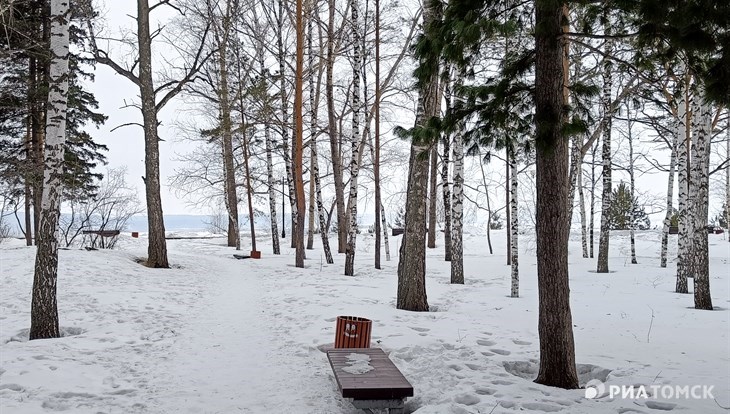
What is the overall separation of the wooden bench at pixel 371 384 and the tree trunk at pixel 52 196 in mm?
4091

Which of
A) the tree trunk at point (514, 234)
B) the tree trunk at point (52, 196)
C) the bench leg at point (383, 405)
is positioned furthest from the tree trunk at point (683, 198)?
the tree trunk at point (52, 196)

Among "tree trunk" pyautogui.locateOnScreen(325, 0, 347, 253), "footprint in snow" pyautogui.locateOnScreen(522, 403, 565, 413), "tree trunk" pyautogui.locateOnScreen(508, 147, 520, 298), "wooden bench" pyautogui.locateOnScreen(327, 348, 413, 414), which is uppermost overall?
"tree trunk" pyautogui.locateOnScreen(325, 0, 347, 253)

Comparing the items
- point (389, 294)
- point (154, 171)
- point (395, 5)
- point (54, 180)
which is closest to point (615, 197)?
point (395, 5)

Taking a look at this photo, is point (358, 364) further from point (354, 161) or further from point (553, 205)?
point (354, 161)

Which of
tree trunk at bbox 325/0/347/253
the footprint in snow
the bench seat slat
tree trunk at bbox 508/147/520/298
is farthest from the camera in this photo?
tree trunk at bbox 325/0/347/253

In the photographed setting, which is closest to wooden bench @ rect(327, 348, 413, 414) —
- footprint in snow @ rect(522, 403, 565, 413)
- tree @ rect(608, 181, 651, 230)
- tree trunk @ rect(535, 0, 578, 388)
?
footprint in snow @ rect(522, 403, 565, 413)

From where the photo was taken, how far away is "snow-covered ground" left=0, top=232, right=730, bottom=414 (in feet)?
13.4

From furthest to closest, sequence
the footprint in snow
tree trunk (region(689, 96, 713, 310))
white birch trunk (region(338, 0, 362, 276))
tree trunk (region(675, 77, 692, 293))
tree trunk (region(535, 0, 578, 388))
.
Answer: white birch trunk (region(338, 0, 362, 276)) < tree trunk (region(675, 77, 692, 293)) < tree trunk (region(689, 96, 713, 310)) < tree trunk (region(535, 0, 578, 388)) < the footprint in snow

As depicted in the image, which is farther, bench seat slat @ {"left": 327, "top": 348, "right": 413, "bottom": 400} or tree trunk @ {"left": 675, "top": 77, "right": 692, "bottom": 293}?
tree trunk @ {"left": 675, "top": 77, "right": 692, "bottom": 293}

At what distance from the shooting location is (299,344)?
5930 millimetres

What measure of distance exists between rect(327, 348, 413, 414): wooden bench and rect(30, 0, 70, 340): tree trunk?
4.09 meters

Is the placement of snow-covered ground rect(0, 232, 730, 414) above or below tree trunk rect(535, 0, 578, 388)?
below

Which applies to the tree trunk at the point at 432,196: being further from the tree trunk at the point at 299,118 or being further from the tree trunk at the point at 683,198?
the tree trunk at the point at 683,198

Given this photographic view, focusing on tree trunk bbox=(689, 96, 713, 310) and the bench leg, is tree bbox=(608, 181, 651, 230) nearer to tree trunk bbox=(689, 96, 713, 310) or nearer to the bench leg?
tree trunk bbox=(689, 96, 713, 310)
